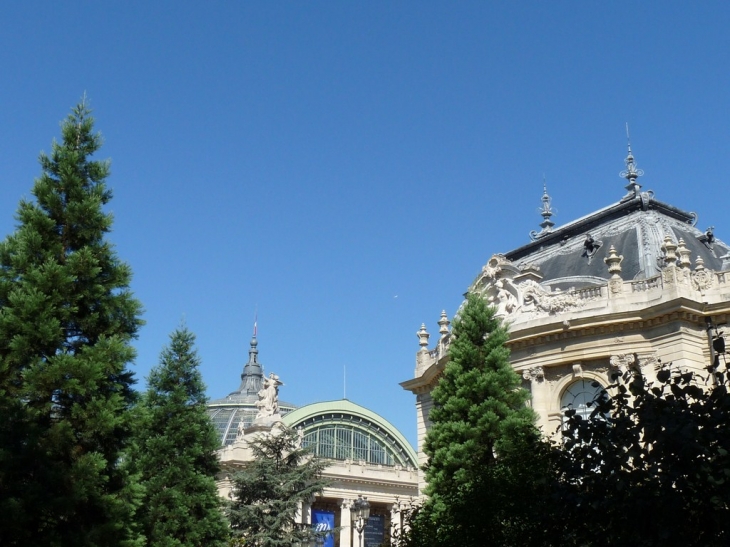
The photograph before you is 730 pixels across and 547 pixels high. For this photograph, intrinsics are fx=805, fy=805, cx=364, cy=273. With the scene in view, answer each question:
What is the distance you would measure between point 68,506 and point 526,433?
9.92m

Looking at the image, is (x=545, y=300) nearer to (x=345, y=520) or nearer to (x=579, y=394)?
(x=579, y=394)

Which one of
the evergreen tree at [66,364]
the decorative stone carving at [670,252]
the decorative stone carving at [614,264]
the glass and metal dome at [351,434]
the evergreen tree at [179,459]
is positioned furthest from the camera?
the glass and metal dome at [351,434]

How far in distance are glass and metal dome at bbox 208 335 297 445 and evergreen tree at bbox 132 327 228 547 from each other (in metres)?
31.4

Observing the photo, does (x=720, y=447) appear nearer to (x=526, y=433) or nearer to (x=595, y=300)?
(x=526, y=433)

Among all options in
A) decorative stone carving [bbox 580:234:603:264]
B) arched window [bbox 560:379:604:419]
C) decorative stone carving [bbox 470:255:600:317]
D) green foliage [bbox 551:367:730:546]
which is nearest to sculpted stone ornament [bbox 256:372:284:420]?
decorative stone carving [bbox 470:255:600:317]

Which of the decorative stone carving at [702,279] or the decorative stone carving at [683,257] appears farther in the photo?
the decorative stone carving at [683,257]

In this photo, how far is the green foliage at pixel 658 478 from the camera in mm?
8977

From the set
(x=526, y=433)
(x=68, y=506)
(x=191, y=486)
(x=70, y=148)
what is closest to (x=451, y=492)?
(x=526, y=433)

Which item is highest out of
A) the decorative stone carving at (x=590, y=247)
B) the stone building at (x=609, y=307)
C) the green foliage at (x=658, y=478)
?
the decorative stone carving at (x=590, y=247)

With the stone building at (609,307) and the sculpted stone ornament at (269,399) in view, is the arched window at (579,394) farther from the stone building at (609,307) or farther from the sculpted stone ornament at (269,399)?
the sculpted stone ornament at (269,399)

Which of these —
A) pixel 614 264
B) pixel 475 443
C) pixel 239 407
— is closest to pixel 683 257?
pixel 614 264

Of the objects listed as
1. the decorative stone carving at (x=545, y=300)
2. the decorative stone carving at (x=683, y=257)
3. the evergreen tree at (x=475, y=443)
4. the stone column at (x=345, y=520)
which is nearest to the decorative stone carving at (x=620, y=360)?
the decorative stone carving at (x=545, y=300)

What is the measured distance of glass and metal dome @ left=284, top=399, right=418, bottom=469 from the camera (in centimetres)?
6378

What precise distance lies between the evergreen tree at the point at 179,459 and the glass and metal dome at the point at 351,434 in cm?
3452
